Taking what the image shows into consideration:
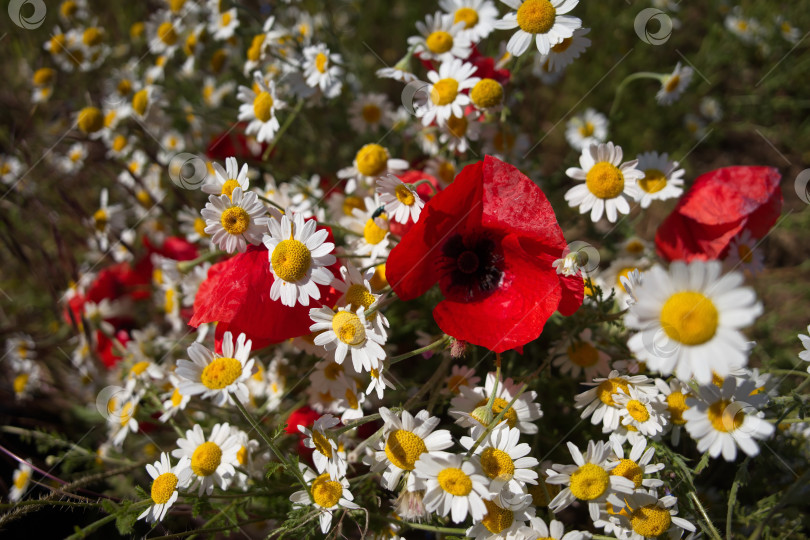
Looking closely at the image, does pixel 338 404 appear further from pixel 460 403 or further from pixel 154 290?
pixel 154 290

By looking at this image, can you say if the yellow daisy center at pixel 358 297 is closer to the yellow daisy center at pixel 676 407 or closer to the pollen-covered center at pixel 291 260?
the pollen-covered center at pixel 291 260

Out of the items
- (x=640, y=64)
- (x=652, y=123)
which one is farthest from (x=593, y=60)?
(x=652, y=123)

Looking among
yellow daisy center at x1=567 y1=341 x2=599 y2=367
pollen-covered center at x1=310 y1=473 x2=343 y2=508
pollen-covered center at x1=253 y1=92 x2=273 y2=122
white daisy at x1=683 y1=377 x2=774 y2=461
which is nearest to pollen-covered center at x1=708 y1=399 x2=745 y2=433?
white daisy at x1=683 y1=377 x2=774 y2=461

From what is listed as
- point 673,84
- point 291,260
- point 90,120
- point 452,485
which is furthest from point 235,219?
point 673,84

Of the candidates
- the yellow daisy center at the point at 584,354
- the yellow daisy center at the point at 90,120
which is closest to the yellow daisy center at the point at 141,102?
the yellow daisy center at the point at 90,120

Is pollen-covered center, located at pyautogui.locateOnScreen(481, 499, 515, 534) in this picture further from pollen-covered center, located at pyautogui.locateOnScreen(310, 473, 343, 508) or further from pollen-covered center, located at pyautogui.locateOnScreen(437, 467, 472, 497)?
pollen-covered center, located at pyautogui.locateOnScreen(310, 473, 343, 508)

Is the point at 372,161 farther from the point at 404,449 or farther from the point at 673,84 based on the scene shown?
the point at 673,84
